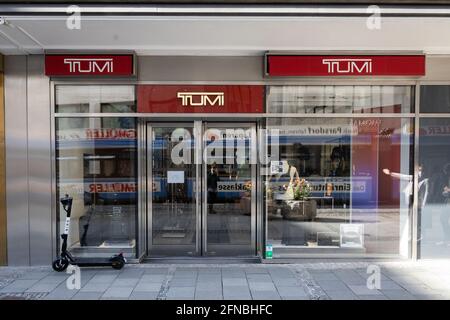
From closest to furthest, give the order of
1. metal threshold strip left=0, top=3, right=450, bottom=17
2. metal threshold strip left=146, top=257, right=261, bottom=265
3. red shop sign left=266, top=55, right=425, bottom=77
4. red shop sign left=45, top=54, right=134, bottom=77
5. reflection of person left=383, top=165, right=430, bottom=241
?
metal threshold strip left=0, top=3, right=450, bottom=17, red shop sign left=45, top=54, right=134, bottom=77, red shop sign left=266, top=55, right=425, bottom=77, metal threshold strip left=146, top=257, right=261, bottom=265, reflection of person left=383, top=165, right=430, bottom=241

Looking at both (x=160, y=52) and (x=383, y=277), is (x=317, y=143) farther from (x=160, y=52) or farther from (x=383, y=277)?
(x=160, y=52)

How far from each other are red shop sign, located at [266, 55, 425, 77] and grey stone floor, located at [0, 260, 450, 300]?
3200 mm

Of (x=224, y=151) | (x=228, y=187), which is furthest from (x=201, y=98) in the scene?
(x=228, y=187)

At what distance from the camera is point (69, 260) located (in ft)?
20.5

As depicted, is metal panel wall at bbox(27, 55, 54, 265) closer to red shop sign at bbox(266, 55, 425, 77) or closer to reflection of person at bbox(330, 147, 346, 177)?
red shop sign at bbox(266, 55, 425, 77)

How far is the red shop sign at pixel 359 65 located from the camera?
6.65 meters

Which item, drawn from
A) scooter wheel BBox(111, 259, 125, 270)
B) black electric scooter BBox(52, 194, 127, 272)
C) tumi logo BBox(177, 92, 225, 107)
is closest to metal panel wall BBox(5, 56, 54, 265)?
black electric scooter BBox(52, 194, 127, 272)

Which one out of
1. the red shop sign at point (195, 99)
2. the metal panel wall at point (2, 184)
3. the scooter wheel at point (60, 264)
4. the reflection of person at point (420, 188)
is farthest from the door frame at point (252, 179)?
the metal panel wall at point (2, 184)

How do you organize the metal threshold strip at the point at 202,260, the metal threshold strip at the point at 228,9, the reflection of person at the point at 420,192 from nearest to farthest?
the metal threshold strip at the point at 228,9 → the metal threshold strip at the point at 202,260 → the reflection of person at the point at 420,192

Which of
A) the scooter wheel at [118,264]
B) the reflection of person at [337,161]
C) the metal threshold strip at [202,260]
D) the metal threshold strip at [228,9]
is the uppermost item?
the metal threshold strip at [228,9]

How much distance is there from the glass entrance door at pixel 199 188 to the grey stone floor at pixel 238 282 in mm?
546

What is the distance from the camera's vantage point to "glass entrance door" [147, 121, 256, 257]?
23.2 ft

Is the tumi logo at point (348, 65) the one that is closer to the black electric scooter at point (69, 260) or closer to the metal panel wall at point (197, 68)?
the metal panel wall at point (197, 68)
